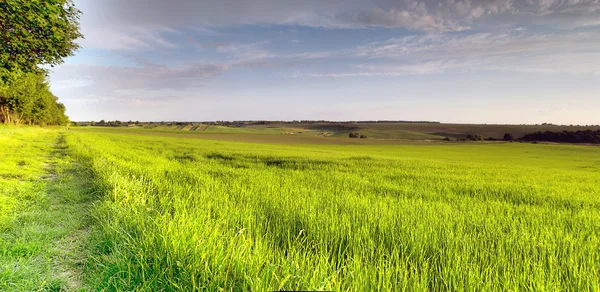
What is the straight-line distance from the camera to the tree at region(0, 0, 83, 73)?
14.2 metres

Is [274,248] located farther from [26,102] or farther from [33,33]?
[26,102]

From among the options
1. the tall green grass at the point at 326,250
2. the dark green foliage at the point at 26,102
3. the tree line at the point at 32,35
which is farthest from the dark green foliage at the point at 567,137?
the dark green foliage at the point at 26,102

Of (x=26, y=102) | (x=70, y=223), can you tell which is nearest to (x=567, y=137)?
(x=70, y=223)

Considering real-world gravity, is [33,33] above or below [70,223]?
above

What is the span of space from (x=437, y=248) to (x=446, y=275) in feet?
2.53

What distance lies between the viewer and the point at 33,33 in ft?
52.5

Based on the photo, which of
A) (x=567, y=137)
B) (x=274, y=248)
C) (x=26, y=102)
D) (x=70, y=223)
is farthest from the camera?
(x=567, y=137)

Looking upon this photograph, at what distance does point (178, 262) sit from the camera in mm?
2670

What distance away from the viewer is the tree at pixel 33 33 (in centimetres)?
1424

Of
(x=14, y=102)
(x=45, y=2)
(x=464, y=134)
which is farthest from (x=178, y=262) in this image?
(x=464, y=134)

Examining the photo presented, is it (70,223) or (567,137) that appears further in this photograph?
(567,137)

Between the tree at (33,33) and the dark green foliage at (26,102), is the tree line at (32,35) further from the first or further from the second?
the dark green foliage at (26,102)

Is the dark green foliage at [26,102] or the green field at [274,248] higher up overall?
the dark green foliage at [26,102]

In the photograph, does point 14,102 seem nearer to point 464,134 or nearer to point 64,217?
point 64,217
